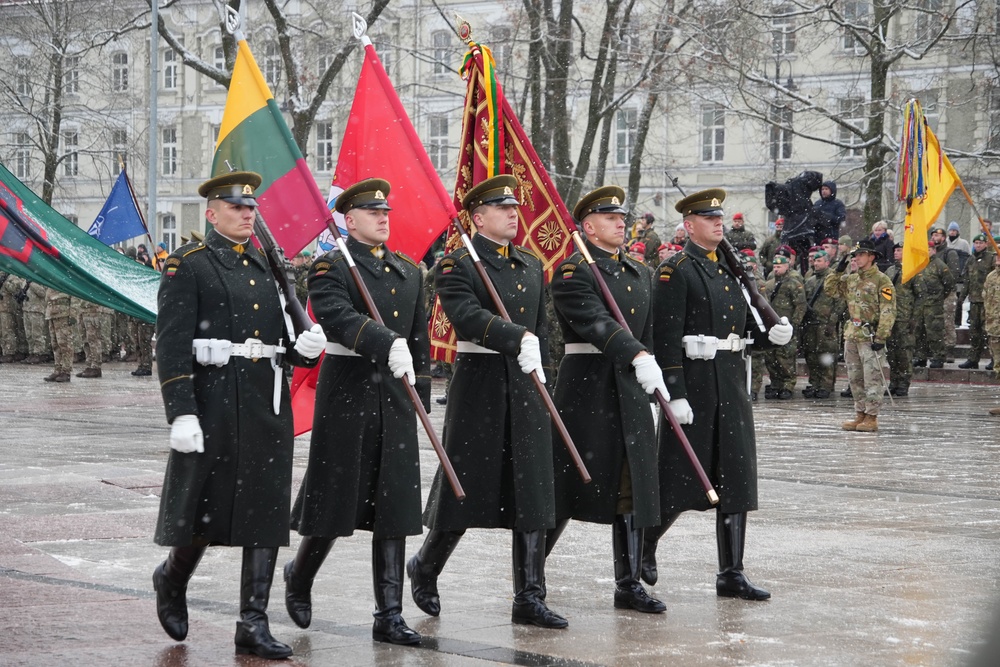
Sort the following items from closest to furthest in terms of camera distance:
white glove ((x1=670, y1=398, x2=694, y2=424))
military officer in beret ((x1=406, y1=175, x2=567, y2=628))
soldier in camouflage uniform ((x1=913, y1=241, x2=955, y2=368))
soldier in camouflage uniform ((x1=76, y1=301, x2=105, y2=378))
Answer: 1. military officer in beret ((x1=406, y1=175, x2=567, y2=628))
2. white glove ((x1=670, y1=398, x2=694, y2=424))
3. soldier in camouflage uniform ((x1=913, y1=241, x2=955, y2=368))
4. soldier in camouflage uniform ((x1=76, y1=301, x2=105, y2=378))

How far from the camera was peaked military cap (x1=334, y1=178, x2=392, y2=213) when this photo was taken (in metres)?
7.23

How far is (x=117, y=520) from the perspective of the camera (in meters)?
10.1

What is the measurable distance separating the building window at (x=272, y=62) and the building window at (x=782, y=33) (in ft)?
33.7

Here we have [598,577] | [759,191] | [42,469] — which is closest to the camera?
[598,577]

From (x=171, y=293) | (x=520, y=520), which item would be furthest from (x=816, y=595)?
(x=171, y=293)

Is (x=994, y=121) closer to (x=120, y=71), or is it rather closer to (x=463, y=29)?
(x=463, y=29)

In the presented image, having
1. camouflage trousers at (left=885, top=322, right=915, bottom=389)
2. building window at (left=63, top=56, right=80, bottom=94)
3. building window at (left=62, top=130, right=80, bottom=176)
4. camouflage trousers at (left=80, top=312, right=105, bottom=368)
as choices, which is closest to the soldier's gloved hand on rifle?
camouflage trousers at (left=885, top=322, right=915, bottom=389)

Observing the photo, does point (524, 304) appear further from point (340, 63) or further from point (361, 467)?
point (340, 63)

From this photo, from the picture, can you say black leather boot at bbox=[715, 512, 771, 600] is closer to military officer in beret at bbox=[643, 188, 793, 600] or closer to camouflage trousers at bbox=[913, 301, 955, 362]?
military officer in beret at bbox=[643, 188, 793, 600]

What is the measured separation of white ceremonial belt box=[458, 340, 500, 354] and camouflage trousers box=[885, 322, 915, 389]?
563 inches

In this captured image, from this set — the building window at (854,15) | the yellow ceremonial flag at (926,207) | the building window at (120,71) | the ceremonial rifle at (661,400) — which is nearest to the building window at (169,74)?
the building window at (120,71)

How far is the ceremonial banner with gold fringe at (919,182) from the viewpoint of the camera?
1697cm

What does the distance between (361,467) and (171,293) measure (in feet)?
3.67

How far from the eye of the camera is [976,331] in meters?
23.4
